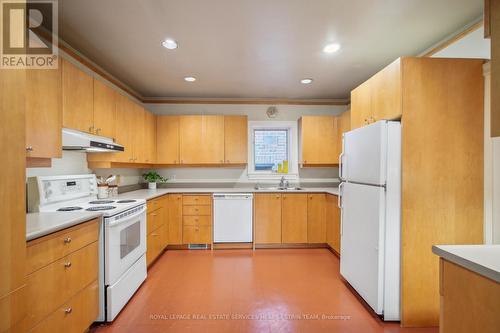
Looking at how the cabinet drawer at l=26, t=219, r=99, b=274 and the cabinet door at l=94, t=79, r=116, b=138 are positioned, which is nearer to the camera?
the cabinet drawer at l=26, t=219, r=99, b=274

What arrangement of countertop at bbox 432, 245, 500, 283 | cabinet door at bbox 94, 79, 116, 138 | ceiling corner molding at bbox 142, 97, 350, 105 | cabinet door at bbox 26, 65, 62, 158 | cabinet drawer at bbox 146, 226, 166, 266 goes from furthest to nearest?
ceiling corner molding at bbox 142, 97, 350, 105 → cabinet drawer at bbox 146, 226, 166, 266 → cabinet door at bbox 94, 79, 116, 138 → cabinet door at bbox 26, 65, 62, 158 → countertop at bbox 432, 245, 500, 283

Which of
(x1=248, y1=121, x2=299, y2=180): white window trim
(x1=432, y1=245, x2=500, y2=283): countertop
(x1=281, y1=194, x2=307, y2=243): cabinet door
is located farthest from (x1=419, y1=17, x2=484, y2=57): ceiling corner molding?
(x1=281, y1=194, x2=307, y2=243): cabinet door

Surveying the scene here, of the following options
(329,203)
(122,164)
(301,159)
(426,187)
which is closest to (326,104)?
(301,159)

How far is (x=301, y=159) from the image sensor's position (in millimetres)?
4184

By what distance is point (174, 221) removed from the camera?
3.76m

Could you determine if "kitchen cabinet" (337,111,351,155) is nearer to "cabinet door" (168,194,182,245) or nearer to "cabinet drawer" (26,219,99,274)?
"cabinet door" (168,194,182,245)

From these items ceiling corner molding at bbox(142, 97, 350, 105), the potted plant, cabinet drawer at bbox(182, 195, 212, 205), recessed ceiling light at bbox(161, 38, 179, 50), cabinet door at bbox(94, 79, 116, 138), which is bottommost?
cabinet drawer at bbox(182, 195, 212, 205)

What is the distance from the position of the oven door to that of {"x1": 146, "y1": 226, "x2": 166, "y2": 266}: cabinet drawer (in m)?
0.30

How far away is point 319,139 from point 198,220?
2480mm

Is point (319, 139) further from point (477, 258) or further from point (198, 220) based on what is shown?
point (477, 258)

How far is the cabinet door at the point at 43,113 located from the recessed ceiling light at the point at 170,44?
3.23 feet

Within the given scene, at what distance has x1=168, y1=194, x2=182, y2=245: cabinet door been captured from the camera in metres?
3.75

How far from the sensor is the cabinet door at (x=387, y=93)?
1936 mm

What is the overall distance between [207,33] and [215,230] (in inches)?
110
